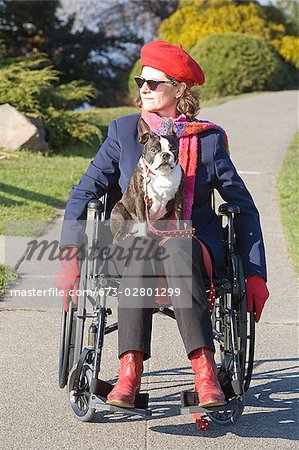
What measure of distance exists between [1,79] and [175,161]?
8992 millimetres

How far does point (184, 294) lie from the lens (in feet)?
10.7

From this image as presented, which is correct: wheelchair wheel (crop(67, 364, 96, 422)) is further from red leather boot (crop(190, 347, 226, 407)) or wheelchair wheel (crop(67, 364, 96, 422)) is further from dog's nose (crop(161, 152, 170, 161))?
dog's nose (crop(161, 152, 170, 161))

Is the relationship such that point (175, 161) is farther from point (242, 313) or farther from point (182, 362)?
point (182, 362)

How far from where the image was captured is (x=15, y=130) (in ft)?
35.7

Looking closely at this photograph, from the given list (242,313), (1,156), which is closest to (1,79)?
(1,156)

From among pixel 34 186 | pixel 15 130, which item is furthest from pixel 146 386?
pixel 15 130

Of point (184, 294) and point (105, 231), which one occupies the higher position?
point (105, 231)

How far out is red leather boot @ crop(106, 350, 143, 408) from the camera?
314cm

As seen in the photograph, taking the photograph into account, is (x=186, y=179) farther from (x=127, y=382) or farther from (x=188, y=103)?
(x=127, y=382)

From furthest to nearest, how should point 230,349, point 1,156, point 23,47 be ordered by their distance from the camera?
point 23,47
point 1,156
point 230,349

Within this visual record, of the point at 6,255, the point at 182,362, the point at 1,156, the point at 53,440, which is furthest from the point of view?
the point at 1,156

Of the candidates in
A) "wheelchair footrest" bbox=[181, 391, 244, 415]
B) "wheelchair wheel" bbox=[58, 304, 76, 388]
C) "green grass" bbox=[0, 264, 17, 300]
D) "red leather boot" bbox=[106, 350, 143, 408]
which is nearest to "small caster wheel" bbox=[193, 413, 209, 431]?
"wheelchair footrest" bbox=[181, 391, 244, 415]

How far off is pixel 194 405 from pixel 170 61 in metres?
1.50

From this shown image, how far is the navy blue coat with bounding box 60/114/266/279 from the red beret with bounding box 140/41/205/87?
0.26 meters
